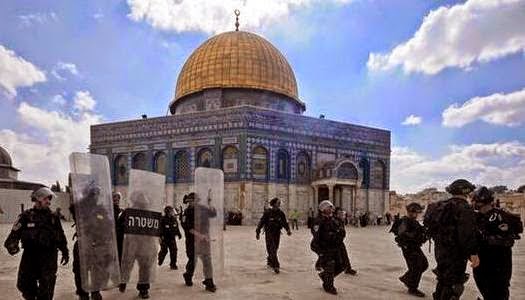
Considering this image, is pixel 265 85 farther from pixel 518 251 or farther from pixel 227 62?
pixel 518 251

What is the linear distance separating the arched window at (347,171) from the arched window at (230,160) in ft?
22.0

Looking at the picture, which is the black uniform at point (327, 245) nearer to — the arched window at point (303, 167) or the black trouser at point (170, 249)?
the black trouser at point (170, 249)

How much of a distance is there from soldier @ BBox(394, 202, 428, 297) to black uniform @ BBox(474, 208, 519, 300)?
1.78 metres

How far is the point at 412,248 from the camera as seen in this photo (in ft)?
25.2

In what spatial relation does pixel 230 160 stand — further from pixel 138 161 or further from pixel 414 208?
pixel 414 208

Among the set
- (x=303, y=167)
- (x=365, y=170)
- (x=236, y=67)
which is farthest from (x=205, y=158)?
(x=365, y=170)

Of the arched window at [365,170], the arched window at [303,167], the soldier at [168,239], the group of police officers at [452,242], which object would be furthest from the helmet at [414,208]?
the arched window at [365,170]

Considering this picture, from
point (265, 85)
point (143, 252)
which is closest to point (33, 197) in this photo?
point (143, 252)

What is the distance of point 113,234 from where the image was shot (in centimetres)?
641

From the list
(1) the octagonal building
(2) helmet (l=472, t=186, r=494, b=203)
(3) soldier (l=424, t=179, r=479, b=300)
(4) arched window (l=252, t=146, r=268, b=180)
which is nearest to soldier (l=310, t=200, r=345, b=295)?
(3) soldier (l=424, t=179, r=479, b=300)

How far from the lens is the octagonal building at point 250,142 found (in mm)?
30688

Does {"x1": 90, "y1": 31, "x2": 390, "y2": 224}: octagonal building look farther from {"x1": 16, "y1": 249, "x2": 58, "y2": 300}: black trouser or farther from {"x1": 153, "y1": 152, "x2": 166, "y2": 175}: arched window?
{"x1": 16, "y1": 249, "x2": 58, "y2": 300}: black trouser

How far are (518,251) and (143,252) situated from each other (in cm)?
1294

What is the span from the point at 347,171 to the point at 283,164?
431 cm
